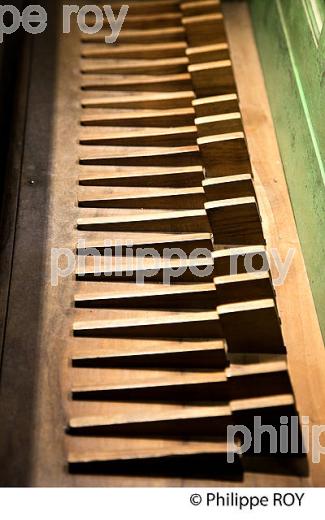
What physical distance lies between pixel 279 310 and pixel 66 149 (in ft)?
4.56

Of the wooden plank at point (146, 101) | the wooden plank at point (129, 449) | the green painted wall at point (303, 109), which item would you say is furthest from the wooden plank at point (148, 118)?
the wooden plank at point (129, 449)

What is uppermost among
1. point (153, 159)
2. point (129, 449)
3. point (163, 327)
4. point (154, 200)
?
point (153, 159)

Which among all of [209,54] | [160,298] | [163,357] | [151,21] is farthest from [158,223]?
[151,21]

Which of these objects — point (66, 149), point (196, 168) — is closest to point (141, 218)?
point (196, 168)

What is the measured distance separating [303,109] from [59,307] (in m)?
1.48

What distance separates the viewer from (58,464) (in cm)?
241

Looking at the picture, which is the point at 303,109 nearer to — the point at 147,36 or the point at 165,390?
the point at 147,36

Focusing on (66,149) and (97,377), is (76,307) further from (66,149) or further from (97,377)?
(66,149)

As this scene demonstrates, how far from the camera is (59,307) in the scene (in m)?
2.85

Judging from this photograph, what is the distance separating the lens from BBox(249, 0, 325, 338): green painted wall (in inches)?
117

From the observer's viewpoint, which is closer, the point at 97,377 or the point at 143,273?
the point at 97,377
